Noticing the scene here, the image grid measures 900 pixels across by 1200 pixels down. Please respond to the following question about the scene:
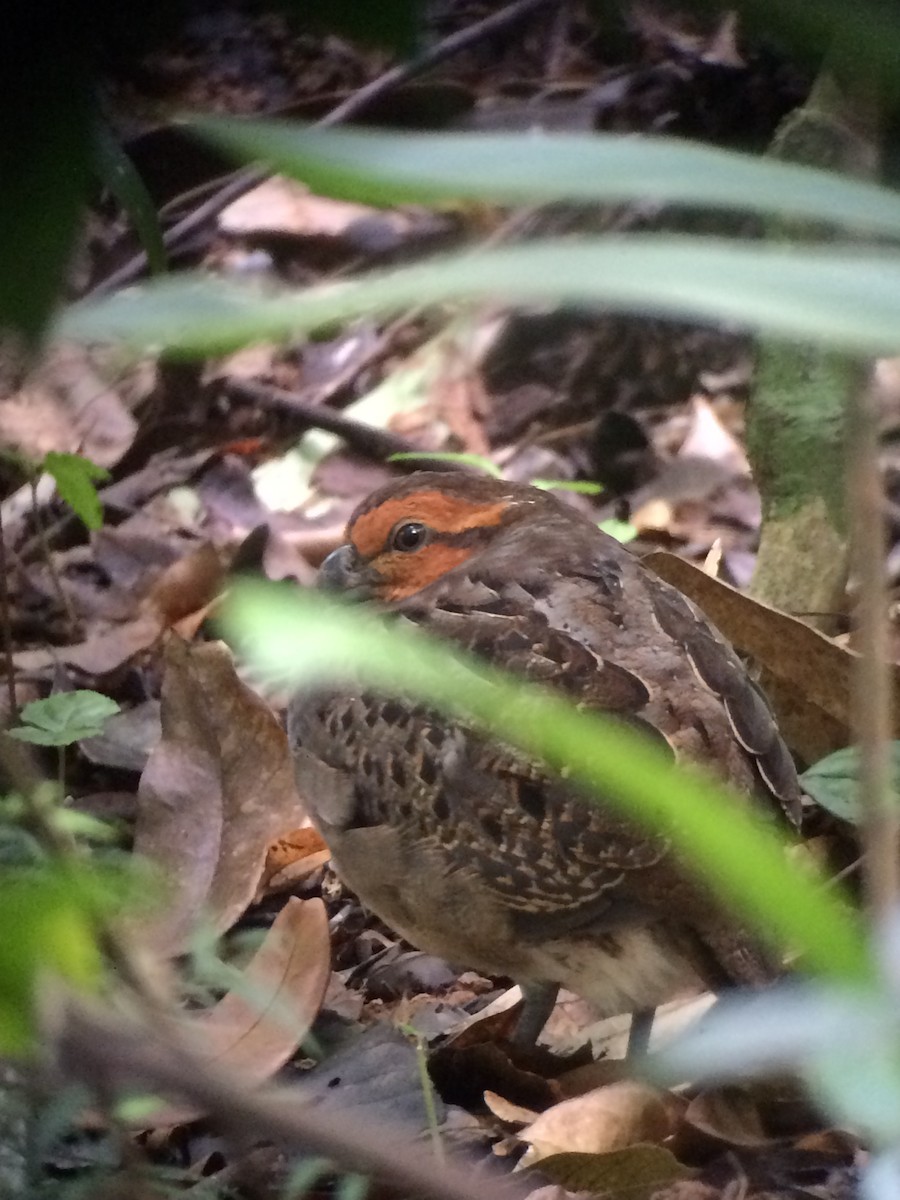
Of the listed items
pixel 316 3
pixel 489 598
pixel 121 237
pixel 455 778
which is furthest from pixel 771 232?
pixel 316 3

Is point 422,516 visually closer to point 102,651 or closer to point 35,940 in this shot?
point 102,651

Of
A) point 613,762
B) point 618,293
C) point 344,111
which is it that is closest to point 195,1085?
point 613,762

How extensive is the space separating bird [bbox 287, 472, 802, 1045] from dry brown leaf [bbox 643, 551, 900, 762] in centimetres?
29

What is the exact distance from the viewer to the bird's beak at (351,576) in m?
2.78

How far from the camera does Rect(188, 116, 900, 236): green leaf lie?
562 mm

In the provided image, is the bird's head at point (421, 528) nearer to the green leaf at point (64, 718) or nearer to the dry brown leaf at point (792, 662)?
the dry brown leaf at point (792, 662)

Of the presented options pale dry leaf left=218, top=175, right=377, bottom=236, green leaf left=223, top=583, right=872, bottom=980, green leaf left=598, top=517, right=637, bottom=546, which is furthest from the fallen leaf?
pale dry leaf left=218, top=175, right=377, bottom=236

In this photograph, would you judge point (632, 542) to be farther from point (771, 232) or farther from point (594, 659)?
point (594, 659)

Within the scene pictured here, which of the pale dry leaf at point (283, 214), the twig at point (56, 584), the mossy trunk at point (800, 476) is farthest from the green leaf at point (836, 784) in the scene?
the pale dry leaf at point (283, 214)

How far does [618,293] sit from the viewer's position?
21.5 inches

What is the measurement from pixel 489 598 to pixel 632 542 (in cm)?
156

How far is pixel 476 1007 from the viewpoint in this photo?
2539 mm

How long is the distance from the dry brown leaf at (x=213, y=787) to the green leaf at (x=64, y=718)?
4.7 inches

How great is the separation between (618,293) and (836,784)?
78.0 inches
